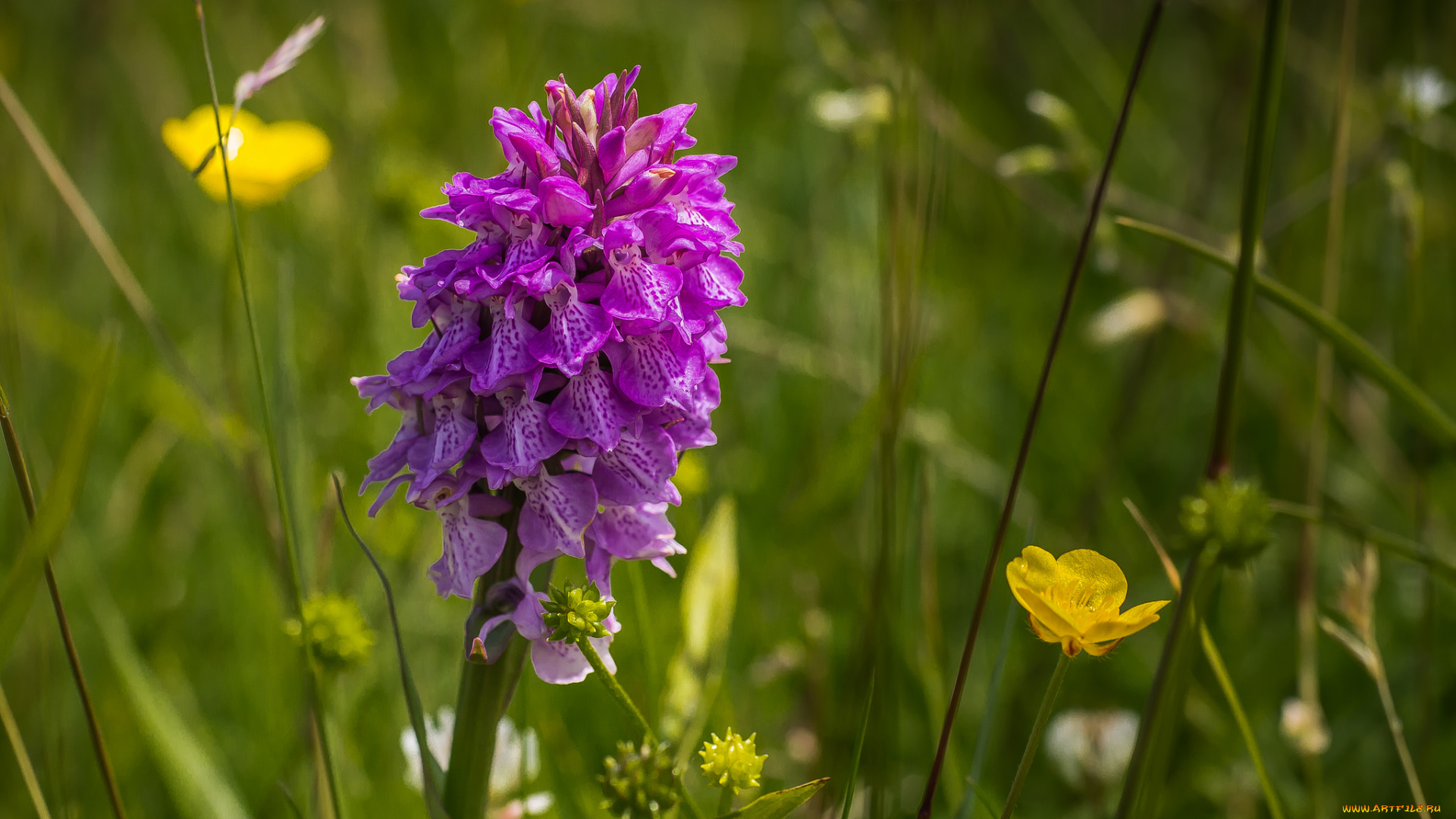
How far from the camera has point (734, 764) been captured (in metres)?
0.97

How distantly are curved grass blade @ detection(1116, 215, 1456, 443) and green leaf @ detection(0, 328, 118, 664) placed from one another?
967mm

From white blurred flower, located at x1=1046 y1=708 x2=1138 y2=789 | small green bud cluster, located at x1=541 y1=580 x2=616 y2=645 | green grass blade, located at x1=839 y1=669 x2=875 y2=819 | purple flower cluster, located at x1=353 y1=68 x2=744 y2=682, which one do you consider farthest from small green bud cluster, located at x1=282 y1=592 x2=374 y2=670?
white blurred flower, located at x1=1046 y1=708 x2=1138 y2=789

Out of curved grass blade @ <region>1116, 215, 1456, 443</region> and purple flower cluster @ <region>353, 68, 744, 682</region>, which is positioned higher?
purple flower cluster @ <region>353, 68, 744, 682</region>

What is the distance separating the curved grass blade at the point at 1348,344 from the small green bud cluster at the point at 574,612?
0.66 meters

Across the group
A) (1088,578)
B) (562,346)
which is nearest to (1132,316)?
(1088,578)

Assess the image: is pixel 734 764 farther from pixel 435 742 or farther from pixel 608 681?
pixel 435 742

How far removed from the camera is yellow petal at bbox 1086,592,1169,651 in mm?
866

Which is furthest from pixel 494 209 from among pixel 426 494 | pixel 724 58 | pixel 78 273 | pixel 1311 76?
pixel 724 58

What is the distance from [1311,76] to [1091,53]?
4.27ft

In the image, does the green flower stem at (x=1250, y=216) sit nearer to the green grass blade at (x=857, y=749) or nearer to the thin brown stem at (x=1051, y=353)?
the thin brown stem at (x=1051, y=353)

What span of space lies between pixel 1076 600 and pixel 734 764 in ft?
1.31

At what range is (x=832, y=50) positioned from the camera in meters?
2.17

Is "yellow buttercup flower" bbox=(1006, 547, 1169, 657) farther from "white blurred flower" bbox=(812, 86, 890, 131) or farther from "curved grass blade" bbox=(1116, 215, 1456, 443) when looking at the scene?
"white blurred flower" bbox=(812, 86, 890, 131)

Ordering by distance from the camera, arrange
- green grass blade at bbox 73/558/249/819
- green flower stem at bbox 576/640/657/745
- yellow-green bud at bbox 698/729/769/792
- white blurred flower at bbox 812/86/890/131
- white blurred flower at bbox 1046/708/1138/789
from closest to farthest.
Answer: green flower stem at bbox 576/640/657/745, yellow-green bud at bbox 698/729/769/792, green grass blade at bbox 73/558/249/819, white blurred flower at bbox 1046/708/1138/789, white blurred flower at bbox 812/86/890/131
